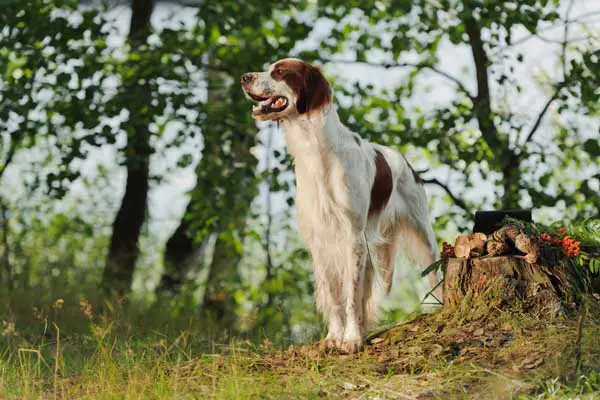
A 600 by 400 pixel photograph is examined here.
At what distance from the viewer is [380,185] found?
5.36 meters

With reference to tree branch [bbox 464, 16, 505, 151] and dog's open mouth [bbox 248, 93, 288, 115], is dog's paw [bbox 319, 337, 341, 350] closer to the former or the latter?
dog's open mouth [bbox 248, 93, 288, 115]

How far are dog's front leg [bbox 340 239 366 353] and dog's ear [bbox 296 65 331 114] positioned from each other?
82 cm

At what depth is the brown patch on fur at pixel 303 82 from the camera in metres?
4.86

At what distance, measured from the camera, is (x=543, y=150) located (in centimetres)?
819

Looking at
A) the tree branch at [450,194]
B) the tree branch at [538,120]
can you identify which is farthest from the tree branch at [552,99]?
the tree branch at [450,194]

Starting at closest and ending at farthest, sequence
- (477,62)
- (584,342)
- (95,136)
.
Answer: (584,342) < (95,136) < (477,62)

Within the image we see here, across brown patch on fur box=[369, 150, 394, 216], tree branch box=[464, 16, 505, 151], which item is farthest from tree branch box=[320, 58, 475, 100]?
brown patch on fur box=[369, 150, 394, 216]

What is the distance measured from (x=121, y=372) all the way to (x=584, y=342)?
247cm

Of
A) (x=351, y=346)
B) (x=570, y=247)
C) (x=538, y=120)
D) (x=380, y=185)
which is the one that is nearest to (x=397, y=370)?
(x=351, y=346)

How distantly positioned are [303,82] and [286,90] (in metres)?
0.10

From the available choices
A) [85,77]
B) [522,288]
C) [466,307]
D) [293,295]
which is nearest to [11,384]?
[466,307]

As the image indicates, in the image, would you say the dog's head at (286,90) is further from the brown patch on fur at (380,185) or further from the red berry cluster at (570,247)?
the red berry cluster at (570,247)

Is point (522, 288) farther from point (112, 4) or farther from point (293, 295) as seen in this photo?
point (112, 4)

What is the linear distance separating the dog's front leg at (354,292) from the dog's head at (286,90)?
845mm
